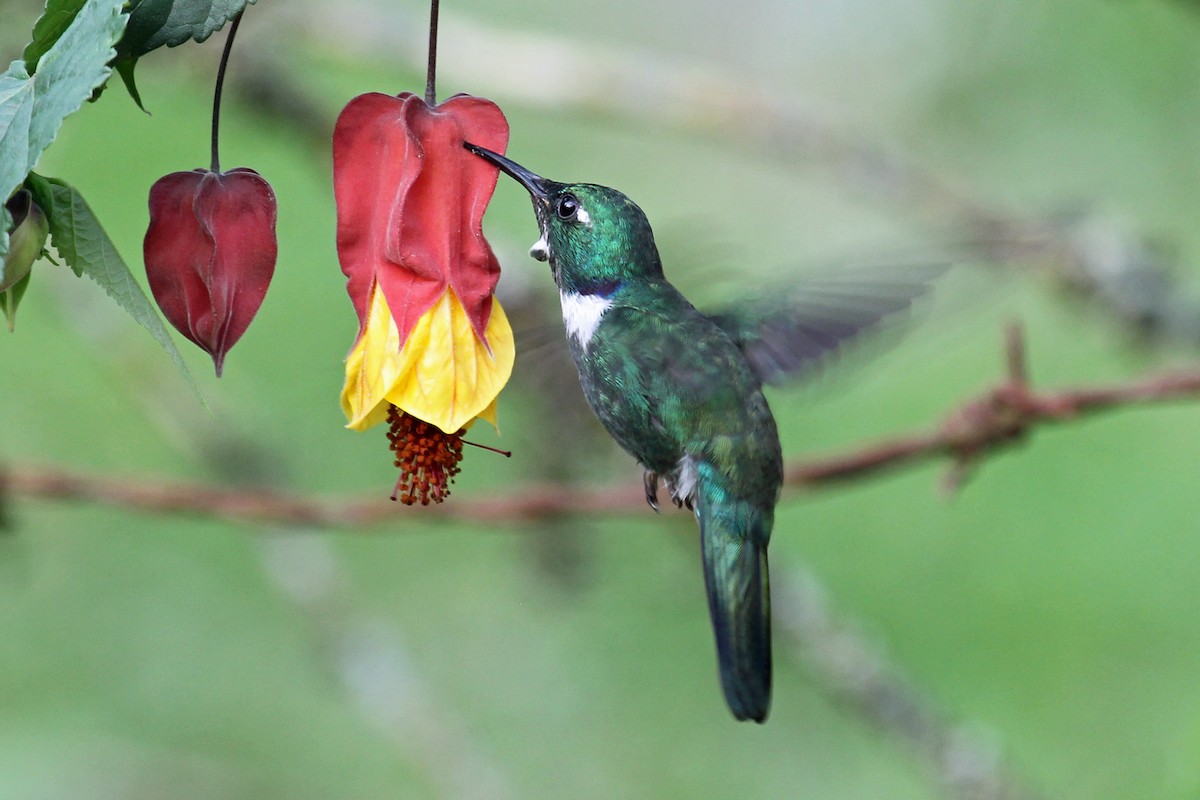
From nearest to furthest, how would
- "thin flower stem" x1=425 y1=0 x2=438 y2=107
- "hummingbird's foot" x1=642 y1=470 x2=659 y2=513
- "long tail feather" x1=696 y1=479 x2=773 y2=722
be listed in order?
"thin flower stem" x1=425 y1=0 x2=438 y2=107 → "long tail feather" x1=696 y1=479 x2=773 y2=722 → "hummingbird's foot" x1=642 y1=470 x2=659 y2=513

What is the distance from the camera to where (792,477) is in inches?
60.6

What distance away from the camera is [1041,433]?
14.1ft

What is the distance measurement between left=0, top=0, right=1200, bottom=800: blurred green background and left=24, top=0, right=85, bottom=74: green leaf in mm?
975

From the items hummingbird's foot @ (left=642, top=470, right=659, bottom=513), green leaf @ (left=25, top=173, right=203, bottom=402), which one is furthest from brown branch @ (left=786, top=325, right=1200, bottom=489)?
green leaf @ (left=25, top=173, right=203, bottom=402)

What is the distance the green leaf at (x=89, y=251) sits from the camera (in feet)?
2.76

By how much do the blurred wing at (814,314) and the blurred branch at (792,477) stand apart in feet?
0.82

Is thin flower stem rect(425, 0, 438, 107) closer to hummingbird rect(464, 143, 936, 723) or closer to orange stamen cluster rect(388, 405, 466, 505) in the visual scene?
hummingbird rect(464, 143, 936, 723)

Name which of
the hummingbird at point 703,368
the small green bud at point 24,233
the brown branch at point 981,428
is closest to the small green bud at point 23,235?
the small green bud at point 24,233

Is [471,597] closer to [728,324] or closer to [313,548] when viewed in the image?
[313,548]

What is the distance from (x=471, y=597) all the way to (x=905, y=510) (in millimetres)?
1300

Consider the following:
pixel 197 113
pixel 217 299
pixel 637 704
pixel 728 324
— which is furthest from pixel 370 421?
pixel 197 113

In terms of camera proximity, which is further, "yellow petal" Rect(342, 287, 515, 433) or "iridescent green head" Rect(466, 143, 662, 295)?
"iridescent green head" Rect(466, 143, 662, 295)

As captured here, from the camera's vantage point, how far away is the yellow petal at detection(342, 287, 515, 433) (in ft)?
3.29

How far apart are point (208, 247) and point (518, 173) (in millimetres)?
257
